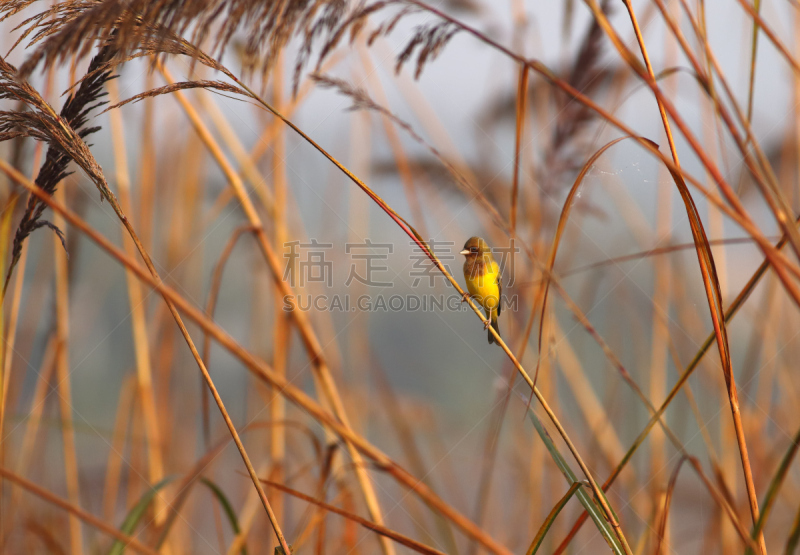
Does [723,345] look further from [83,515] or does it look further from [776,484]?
[83,515]

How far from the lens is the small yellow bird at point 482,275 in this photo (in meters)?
2.94

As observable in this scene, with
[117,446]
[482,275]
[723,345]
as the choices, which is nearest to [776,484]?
[723,345]

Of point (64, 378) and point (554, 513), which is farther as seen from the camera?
point (64, 378)

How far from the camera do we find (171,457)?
2824mm

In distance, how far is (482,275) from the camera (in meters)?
2.94

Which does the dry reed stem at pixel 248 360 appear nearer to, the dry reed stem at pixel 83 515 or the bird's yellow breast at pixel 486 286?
the dry reed stem at pixel 83 515

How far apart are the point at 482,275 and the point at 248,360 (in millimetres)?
2045

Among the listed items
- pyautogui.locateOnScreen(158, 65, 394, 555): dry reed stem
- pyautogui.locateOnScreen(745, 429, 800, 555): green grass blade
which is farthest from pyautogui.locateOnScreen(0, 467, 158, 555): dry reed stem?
pyautogui.locateOnScreen(745, 429, 800, 555): green grass blade

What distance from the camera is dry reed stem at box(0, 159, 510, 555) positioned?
35.0 inches

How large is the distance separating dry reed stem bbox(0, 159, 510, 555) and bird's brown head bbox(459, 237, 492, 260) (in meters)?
1.84

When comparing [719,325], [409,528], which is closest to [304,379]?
[409,528]

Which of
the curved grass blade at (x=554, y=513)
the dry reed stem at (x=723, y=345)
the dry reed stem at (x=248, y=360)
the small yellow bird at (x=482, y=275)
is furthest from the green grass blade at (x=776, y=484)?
the small yellow bird at (x=482, y=275)

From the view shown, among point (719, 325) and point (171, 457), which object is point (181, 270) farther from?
point (719, 325)

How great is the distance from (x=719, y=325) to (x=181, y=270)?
A: 268 cm
